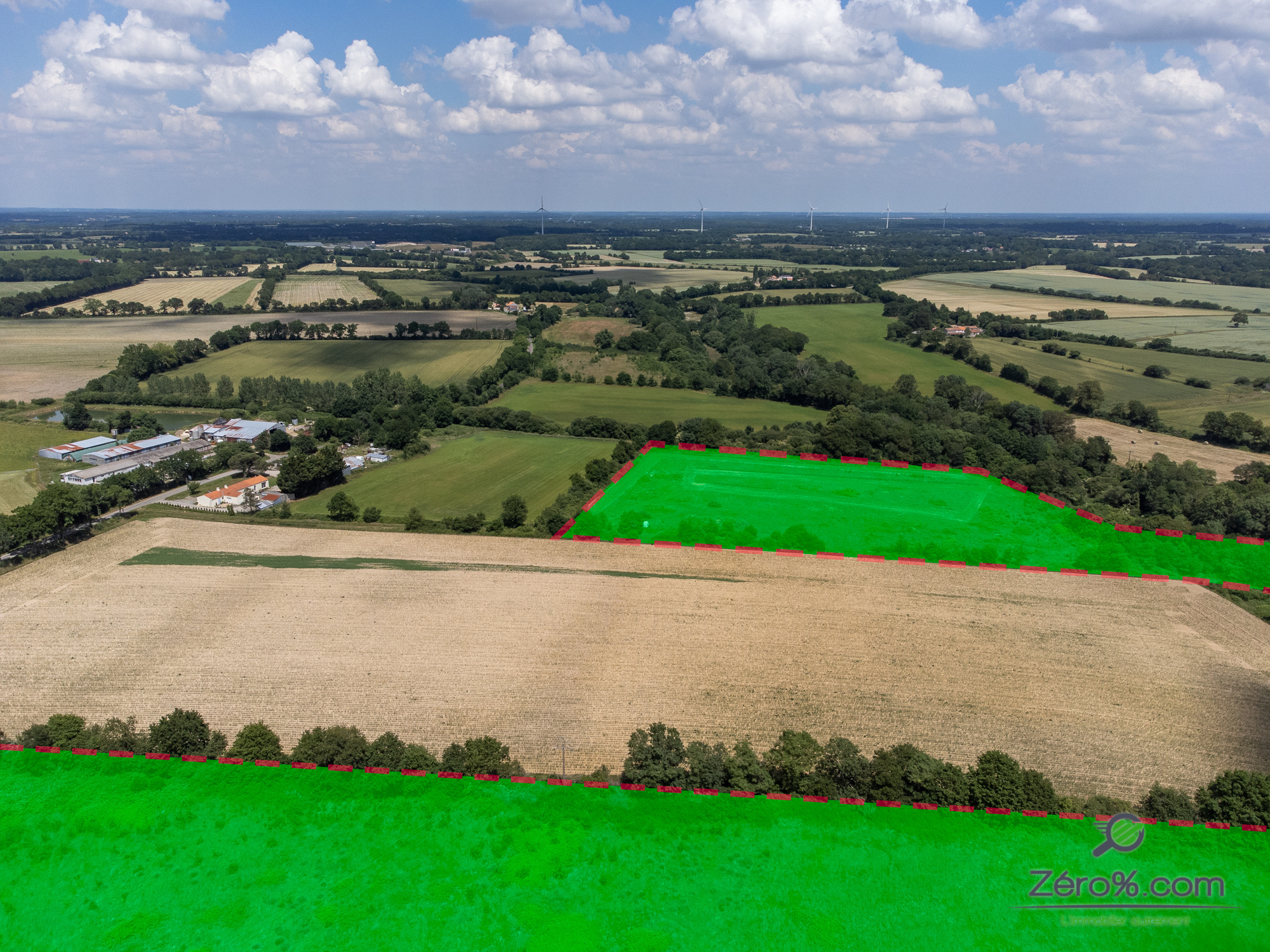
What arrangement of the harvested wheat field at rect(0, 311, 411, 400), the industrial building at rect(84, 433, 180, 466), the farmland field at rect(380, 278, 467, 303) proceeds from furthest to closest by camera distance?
the farmland field at rect(380, 278, 467, 303), the harvested wheat field at rect(0, 311, 411, 400), the industrial building at rect(84, 433, 180, 466)

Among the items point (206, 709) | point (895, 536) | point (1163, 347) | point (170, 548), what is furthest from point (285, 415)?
point (1163, 347)

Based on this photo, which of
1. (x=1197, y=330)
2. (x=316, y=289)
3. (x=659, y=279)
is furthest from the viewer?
(x=659, y=279)

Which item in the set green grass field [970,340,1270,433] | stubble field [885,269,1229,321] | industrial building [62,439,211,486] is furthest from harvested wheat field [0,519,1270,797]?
stubble field [885,269,1229,321]

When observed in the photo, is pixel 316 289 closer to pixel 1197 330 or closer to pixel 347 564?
pixel 347 564

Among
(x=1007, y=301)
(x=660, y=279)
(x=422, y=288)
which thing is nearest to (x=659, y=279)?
(x=660, y=279)

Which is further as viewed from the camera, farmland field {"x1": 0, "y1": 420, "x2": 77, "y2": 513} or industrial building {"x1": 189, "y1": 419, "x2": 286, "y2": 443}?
industrial building {"x1": 189, "y1": 419, "x2": 286, "y2": 443}

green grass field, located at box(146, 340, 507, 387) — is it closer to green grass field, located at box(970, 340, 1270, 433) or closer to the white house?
the white house

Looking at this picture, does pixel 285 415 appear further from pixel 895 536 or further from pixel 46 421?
pixel 895 536
